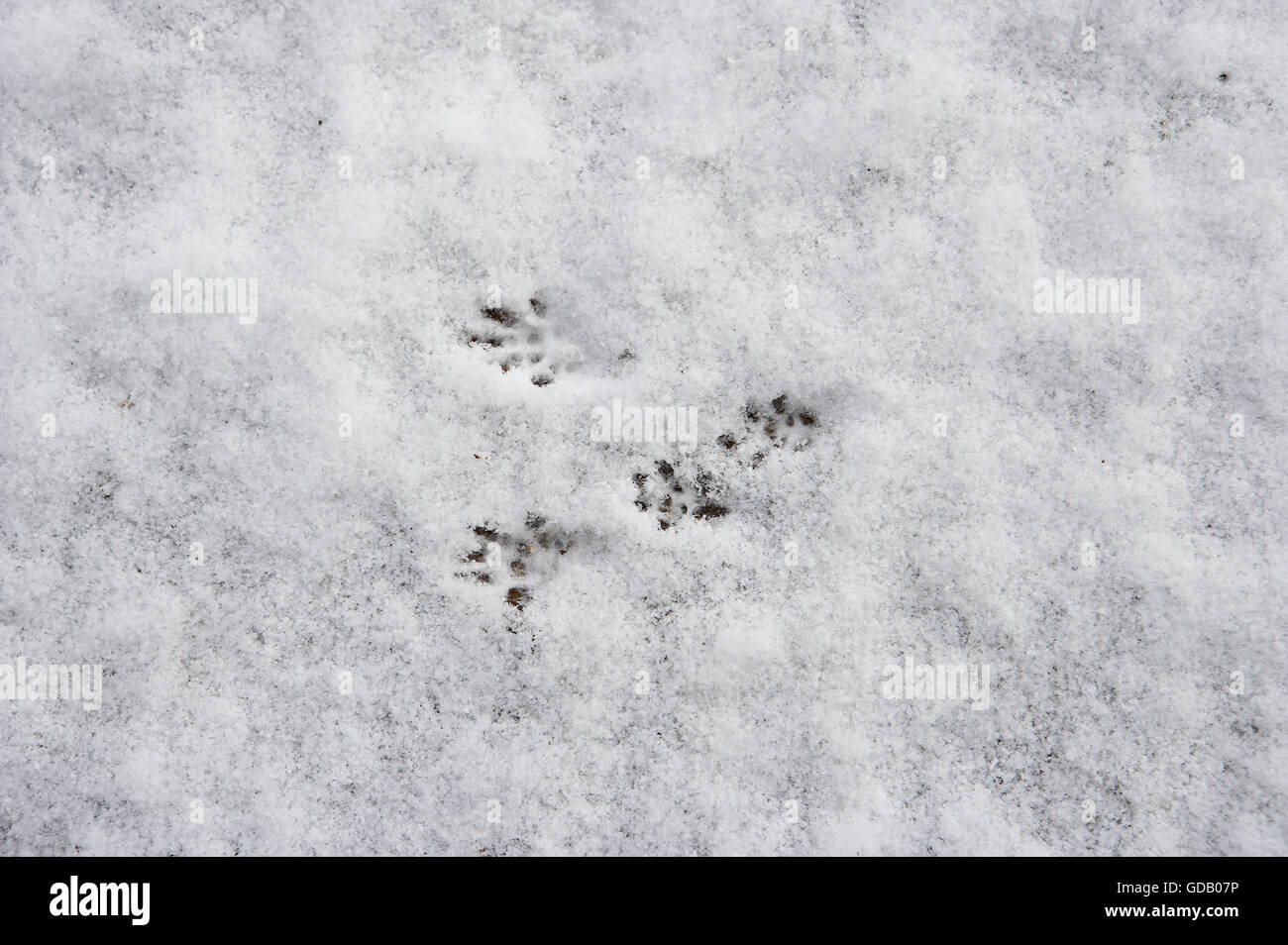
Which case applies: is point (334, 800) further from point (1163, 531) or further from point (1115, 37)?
point (1115, 37)

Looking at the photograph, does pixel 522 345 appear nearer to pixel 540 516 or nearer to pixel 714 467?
pixel 540 516

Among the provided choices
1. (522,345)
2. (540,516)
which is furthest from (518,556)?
(522,345)

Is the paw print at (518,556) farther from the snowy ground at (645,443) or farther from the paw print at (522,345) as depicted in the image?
the paw print at (522,345)

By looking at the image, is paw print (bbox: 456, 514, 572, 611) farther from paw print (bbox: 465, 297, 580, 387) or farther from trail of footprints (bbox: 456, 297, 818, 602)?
paw print (bbox: 465, 297, 580, 387)

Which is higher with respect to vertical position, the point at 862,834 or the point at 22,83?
the point at 22,83

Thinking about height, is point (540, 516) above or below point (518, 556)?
above
